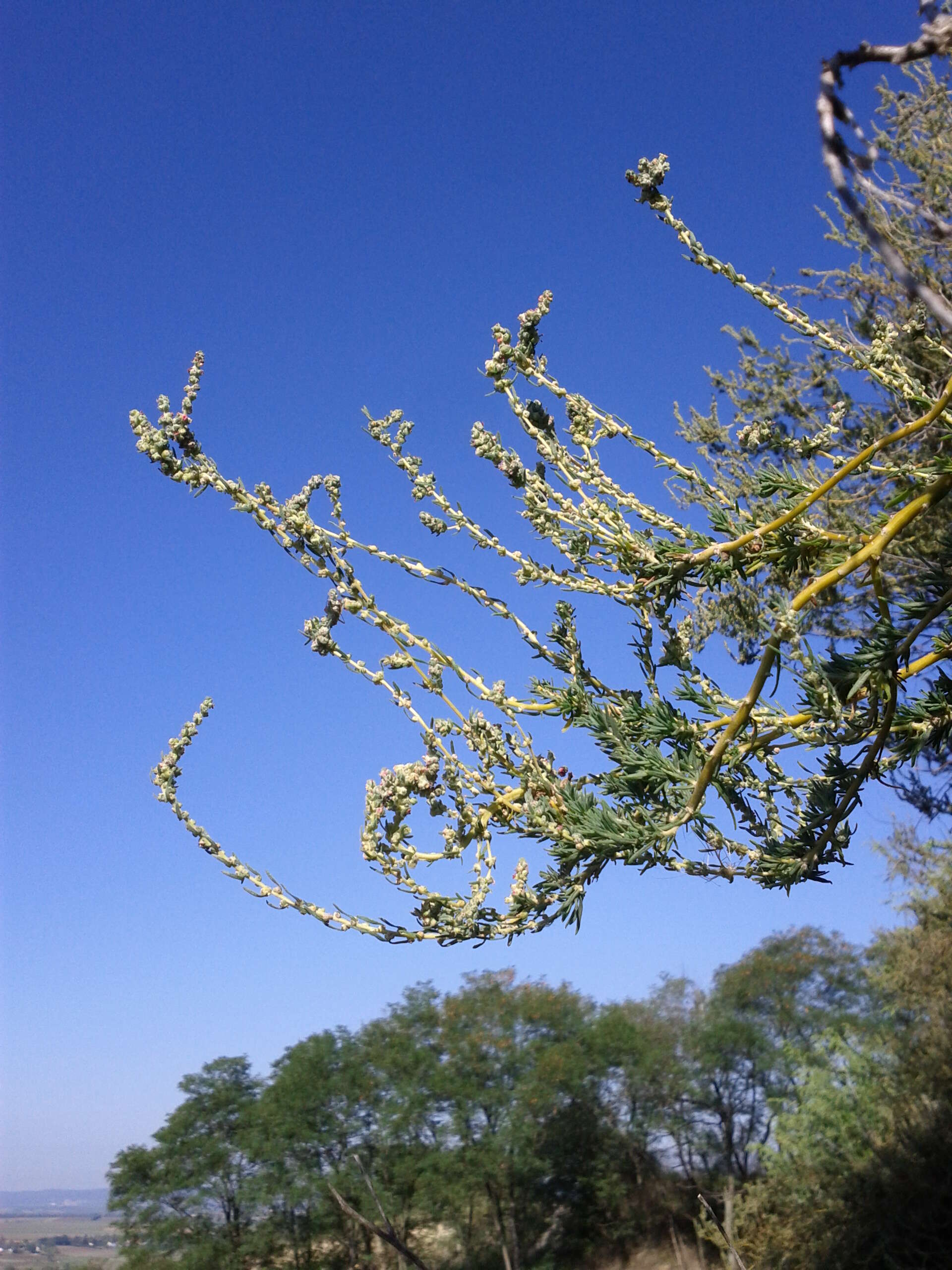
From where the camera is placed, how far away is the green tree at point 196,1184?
1046 inches

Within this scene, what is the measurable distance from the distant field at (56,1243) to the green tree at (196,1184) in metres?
1.08

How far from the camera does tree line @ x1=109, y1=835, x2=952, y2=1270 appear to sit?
26.3m

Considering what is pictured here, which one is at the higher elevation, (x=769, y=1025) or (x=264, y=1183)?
(x=769, y=1025)

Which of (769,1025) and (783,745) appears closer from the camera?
(783,745)

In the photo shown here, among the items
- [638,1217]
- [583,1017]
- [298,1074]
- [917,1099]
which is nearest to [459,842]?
[917,1099]

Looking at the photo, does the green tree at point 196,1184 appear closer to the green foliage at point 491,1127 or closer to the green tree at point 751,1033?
the green foliage at point 491,1127

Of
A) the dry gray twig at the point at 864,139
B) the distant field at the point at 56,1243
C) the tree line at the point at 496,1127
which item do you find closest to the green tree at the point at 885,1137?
the tree line at the point at 496,1127

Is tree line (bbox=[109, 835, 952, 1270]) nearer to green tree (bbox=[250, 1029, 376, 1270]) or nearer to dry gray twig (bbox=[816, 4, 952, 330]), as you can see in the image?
green tree (bbox=[250, 1029, 376, 1270])

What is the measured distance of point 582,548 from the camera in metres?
4.00

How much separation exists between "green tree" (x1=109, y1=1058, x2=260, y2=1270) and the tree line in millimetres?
49

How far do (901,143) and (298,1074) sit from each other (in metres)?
Answer: 25.2

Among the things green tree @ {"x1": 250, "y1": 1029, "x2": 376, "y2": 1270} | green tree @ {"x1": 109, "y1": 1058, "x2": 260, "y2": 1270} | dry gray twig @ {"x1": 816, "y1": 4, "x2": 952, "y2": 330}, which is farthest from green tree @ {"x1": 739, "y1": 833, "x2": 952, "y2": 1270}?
green tree @ {"x1": 109, "y1": 1058, "x2": 260, "y2": 1270}

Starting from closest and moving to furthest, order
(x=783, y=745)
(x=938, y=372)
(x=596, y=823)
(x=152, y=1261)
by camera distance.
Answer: (x=596, y=823) < (x=783, y=745) < (x=938, y=372) < (x=152, y=1261)

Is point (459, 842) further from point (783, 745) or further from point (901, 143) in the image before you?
point (901, 143)
